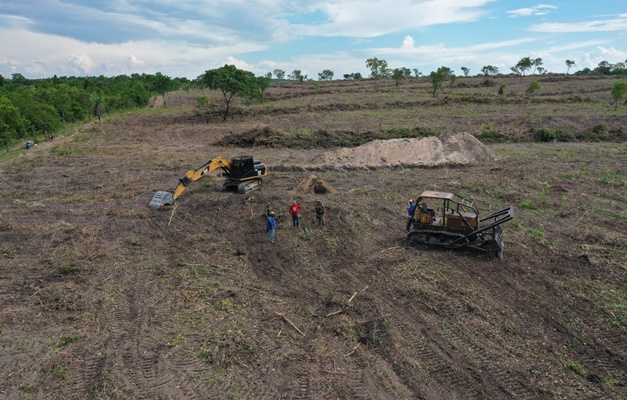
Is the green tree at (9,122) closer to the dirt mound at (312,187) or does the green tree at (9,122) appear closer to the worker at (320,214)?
the dirt mound at (312,187)

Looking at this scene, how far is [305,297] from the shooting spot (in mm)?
10852

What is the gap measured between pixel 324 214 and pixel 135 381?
952cm

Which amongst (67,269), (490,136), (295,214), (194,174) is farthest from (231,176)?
(490,136)

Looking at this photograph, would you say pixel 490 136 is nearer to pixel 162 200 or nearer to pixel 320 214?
pixel 320 214

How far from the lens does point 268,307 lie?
10.2 meters

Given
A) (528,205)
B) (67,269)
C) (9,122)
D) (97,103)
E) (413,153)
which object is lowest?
(67,269)

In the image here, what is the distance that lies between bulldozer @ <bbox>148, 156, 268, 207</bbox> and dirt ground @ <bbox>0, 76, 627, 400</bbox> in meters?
0.61

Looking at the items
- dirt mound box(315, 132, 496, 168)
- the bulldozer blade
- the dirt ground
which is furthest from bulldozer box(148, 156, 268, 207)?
dirt mound box(315, 132, 496, 168)

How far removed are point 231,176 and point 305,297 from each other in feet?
31.1

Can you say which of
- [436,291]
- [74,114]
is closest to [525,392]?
[436,291]

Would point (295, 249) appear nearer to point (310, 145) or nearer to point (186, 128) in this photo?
point (310, 145)

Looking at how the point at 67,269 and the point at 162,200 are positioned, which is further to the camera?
the point at 162,200

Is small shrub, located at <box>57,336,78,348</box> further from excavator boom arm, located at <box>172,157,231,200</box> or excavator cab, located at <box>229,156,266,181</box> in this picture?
excavator cab, located at <box>229,156,266,181</box>

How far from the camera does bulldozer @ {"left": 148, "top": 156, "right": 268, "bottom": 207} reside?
17.7m
